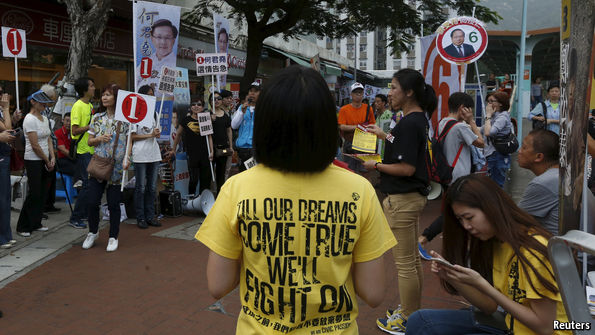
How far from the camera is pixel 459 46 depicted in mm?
7441

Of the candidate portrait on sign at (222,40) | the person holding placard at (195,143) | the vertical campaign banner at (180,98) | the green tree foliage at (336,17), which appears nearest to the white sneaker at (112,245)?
the person holding placard at (195,143)

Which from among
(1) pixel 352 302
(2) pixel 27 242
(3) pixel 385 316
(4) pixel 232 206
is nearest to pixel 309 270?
(1) pixel 352 302

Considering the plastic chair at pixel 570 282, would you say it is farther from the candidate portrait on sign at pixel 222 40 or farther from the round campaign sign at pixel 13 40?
the candidate portrait on sign at pixel 222 40

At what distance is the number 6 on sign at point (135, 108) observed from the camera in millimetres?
6121

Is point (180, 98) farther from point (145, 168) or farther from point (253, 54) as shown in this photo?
point (253, 54)

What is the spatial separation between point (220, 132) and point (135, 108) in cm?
253

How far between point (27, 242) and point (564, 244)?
639 centimetres

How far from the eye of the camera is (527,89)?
1844 centimetres

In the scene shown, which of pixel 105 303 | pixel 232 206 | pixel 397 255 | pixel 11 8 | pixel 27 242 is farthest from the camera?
pixel 11 8

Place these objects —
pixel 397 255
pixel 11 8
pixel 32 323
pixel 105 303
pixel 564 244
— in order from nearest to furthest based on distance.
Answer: pixel 564 244
pixel 397 255
pixel 32 323
pixel 105 303
pixel 11 8

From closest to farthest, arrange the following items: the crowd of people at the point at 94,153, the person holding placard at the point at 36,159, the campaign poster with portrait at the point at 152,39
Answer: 1. the crowd of people at the point at 94,153
2. the person holding placard at the point at 36,159
3. the campaign poster with portrait at the point at 152,39

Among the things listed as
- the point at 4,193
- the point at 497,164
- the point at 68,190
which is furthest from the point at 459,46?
the point at 68,190

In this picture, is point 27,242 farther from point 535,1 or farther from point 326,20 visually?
point 535,1

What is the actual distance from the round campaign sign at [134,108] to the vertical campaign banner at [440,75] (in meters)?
5.13
